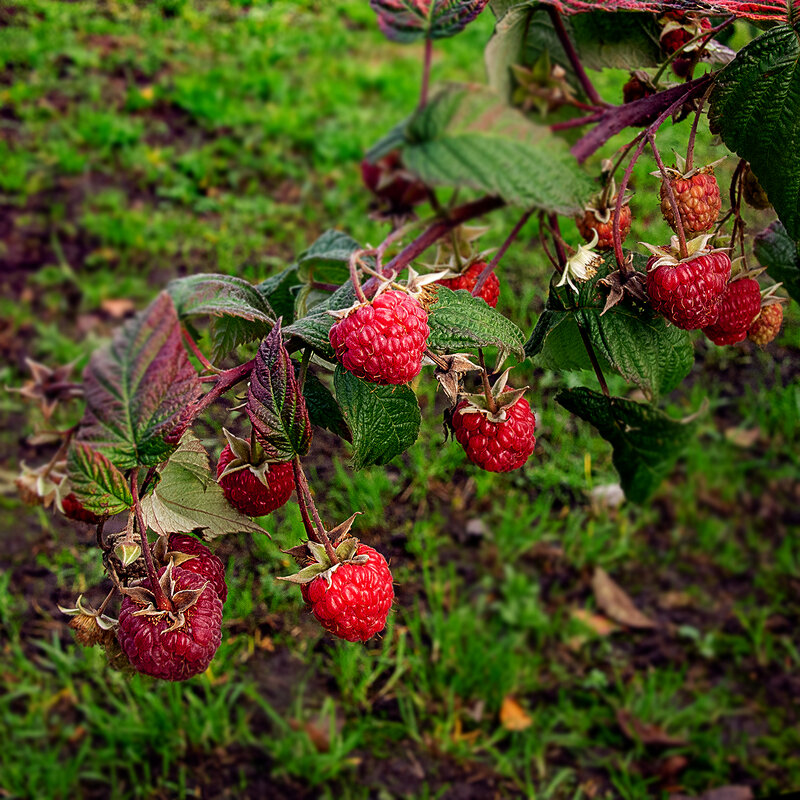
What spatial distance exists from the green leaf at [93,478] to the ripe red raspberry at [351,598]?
189 mm

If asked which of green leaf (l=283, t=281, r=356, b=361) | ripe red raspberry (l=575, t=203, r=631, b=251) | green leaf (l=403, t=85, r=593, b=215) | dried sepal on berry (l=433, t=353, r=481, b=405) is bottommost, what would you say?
dried sepal on berry (l=433, t=353, r=481, b=405)

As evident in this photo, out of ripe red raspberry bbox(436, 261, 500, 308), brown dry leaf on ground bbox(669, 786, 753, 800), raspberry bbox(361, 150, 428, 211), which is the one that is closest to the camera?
ripe red raspberry bbox(436, 261, 500, 308)

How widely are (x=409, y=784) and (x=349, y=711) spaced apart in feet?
0.61

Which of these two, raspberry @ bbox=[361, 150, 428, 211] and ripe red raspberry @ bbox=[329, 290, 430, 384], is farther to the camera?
raspberry @ bbox=[361, 150, 428, 211]

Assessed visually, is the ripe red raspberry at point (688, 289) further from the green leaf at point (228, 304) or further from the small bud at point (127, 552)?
the small bud at point (127, 552)

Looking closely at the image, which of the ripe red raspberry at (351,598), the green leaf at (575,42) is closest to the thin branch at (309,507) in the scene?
the ripe red raspberry at (351,598)

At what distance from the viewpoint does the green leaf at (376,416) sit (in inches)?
25.3

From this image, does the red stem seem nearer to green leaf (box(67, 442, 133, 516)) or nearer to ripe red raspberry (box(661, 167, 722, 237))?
green leaf (box(67, 442, 133, 516))

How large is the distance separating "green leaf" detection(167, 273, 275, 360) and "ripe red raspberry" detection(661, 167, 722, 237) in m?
0.38

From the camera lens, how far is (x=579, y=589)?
75.5 inches

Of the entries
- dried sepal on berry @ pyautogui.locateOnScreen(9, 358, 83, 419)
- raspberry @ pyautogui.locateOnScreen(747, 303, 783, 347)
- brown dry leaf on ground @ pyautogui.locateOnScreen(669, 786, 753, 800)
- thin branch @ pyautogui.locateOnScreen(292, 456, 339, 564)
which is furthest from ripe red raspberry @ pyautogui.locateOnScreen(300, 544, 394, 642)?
brown dry leaf on ground @ pyautogui.locateOnScreen(669, 786, 753, 800)

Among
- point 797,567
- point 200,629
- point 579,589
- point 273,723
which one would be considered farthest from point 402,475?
point 200,629

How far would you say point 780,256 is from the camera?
90 cm

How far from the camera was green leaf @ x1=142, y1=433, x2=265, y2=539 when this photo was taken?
0.64 metres
